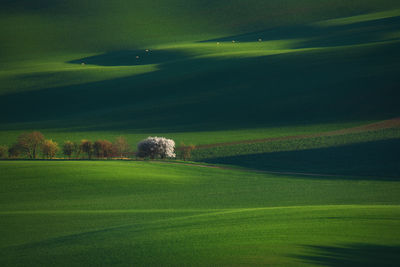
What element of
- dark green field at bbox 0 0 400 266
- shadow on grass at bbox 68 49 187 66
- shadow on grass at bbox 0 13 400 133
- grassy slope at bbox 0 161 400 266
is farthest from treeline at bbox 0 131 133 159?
shadow on grass at bbox 68 49 187 66

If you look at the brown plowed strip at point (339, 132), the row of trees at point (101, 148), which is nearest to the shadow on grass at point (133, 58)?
the brown plowed strip at point (339, 132)

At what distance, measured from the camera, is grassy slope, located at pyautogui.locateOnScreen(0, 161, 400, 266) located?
564 inches

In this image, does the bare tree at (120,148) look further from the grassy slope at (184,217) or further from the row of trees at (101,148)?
the grassy slope at (184,217)

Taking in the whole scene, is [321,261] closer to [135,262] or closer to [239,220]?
[135,262]

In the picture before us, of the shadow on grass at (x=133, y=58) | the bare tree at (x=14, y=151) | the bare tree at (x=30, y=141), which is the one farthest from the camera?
the shadow on grass at (x=133, y=58)

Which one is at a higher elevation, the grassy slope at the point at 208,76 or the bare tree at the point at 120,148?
the grassy slope at the point at 208,76

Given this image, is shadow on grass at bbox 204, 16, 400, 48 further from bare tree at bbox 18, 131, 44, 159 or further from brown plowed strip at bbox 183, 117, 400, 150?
bare tree at bbox 18, 131, 44, 159

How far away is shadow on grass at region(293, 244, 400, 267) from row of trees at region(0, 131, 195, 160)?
27.2 metres

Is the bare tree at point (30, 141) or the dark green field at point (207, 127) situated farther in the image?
the bare tree at point (30, 141)

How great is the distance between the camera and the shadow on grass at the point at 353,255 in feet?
42.4

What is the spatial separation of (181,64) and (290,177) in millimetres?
46829

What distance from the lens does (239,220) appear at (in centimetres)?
1850

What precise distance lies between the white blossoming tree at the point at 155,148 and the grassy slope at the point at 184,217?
16.7 feet

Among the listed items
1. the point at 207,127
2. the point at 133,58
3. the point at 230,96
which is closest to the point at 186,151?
the point at 207,127
